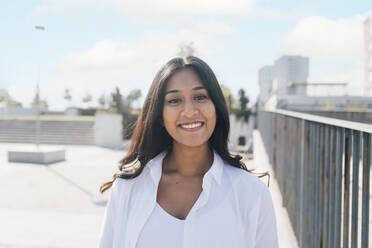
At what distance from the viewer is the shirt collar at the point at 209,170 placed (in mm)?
1913

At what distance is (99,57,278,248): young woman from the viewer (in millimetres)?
1812

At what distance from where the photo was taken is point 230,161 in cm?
212

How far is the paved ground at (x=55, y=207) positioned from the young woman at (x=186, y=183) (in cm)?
176

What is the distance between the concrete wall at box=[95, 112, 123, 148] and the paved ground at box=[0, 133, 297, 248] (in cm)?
905

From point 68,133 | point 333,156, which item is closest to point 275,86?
point 68,133

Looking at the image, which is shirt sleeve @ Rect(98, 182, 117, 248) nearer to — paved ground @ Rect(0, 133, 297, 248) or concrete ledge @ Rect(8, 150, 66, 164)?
paved ground @ Rect(0, 133, 297, 248)

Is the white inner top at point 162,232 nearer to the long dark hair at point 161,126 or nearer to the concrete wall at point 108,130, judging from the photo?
the long dark hair at point 161,126

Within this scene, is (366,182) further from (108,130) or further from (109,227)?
(108,130)

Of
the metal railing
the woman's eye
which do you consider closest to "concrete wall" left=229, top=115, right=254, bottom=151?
the metal railing

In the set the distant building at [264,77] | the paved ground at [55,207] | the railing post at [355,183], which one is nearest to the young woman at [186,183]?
the railing post at [355,183]

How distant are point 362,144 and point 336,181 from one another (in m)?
0.37

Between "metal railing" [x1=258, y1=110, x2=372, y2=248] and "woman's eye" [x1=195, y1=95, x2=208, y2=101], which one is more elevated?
"woman's eye" [x1=195, y1=95, x2=208, y2=101]

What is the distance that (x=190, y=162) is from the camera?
221 cm

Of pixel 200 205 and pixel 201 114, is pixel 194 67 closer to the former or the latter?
pixel 201 114
